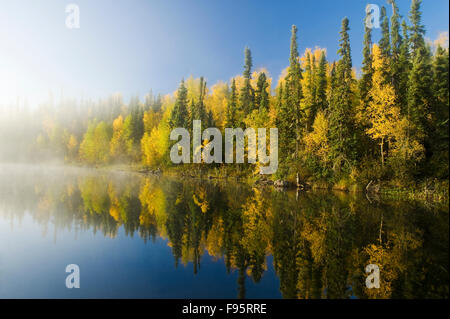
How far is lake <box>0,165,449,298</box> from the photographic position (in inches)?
278

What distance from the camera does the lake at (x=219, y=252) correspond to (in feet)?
23.2

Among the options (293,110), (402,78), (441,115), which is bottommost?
(441,115)

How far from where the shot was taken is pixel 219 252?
1007 cm

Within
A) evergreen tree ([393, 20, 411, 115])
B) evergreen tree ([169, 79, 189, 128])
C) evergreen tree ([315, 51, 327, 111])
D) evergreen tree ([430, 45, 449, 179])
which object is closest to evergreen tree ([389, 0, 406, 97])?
evergreen tree ([393, 20, 411, 115])

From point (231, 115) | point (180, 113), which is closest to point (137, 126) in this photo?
point (180, 113)

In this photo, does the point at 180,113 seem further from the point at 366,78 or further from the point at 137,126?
the point at 366,78

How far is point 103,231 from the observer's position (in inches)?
493

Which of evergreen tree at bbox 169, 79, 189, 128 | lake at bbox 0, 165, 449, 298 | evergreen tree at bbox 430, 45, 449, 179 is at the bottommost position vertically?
lake at bbox 0, 165, 449, 298

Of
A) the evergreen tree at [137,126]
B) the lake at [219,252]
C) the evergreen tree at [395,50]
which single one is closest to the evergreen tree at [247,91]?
the evergreen tree at [395,50]

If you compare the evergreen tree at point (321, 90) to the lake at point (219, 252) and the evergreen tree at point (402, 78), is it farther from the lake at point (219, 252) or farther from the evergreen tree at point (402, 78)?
the lake at point (219, 252)

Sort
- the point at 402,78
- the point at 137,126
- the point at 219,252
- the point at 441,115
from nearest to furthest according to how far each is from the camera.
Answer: the point at 219,252 → the point at 441,115 → the point at 402,78 → the point at 137,126

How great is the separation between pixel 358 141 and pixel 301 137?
365 inches

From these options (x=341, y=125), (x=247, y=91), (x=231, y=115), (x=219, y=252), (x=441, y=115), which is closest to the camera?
(x=219, y=252)

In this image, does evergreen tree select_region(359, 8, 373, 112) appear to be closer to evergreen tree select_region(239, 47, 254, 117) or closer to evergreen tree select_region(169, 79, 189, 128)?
evergreen tree select_region(239, 47, 254, 117)
